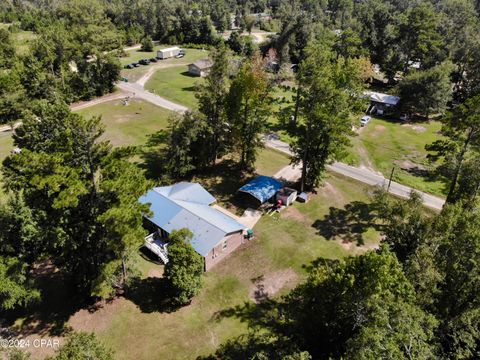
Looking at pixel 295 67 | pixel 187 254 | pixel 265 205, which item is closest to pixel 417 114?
pixel 295 67

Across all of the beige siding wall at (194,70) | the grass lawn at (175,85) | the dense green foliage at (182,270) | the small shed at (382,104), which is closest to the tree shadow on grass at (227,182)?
the dense green foliage at (182,270)

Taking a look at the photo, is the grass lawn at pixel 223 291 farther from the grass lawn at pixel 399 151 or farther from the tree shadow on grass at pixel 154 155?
the tree shadow on grass at pixel 154 155

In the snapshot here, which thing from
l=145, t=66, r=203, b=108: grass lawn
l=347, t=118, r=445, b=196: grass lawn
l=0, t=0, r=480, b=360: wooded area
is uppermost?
l=0, t=0, r=480, b=360: wooded area

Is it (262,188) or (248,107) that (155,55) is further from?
(262,188)

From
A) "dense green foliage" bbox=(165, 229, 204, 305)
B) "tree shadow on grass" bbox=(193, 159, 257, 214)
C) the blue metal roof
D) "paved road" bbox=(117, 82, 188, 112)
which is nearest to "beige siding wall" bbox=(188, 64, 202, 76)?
"paved road" bbox=(117, 82, 188, 112)

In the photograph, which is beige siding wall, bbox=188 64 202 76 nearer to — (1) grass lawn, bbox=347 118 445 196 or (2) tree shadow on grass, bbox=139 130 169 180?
(2) tree shadow on grass, bbox=139 130 169 180
